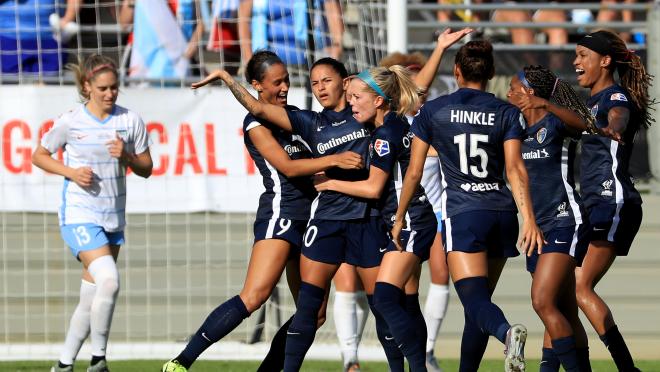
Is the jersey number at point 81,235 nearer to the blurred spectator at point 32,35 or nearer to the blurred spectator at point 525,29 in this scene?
the blurred spectator at point 32,35

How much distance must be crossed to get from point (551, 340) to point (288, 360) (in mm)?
1386

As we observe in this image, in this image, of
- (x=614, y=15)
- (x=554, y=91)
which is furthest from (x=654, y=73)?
(x=554, y=91)

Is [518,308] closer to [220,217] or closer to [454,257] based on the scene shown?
[220,217]

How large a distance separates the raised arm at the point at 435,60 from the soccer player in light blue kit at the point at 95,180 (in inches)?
70.2

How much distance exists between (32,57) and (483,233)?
5.11 metres

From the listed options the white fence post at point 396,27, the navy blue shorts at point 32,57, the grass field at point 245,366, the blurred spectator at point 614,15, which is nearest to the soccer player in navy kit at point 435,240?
the grass field at point 245,366

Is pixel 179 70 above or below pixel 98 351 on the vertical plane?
above

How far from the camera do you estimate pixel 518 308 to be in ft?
32.4

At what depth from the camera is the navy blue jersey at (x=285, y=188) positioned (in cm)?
710

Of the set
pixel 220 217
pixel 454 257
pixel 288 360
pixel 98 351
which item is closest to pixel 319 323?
A: pixel 288 360

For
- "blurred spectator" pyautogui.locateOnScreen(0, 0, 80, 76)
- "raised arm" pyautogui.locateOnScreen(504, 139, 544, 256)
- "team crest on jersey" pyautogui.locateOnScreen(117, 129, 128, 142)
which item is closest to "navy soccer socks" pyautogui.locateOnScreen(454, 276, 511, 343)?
"raised arm" pyautogui.locateOnScreen(504, 139, 544, 256)

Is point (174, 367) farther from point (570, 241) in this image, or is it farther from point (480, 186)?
point (570, 241)

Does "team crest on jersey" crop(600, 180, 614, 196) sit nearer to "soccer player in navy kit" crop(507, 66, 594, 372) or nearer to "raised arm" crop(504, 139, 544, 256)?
"soccer player in navy kit" crop(507, 66, 594, 372)

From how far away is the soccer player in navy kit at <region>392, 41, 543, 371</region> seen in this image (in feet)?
21.0
